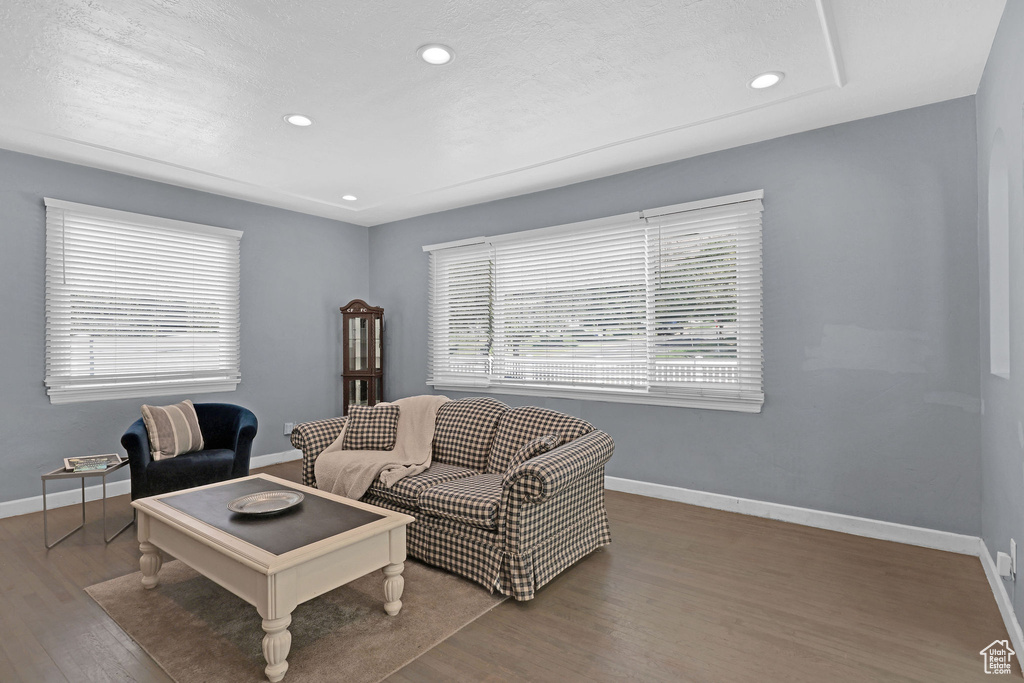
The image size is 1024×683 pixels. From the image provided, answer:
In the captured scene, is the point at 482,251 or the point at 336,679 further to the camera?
the point at 482,251

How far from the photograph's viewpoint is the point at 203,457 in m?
3.87

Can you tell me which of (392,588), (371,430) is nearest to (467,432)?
(371,430)

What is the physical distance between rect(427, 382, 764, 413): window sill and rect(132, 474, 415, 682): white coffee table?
2.51 m

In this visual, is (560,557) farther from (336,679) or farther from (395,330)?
(395,330)

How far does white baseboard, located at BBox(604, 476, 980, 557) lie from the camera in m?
3.19

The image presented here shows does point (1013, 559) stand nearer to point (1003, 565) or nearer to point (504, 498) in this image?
point (1003, 565)

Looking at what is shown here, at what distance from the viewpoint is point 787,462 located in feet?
12.3

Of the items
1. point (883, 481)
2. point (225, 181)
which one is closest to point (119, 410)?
point (225, 181)

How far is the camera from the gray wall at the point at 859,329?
3.19 m

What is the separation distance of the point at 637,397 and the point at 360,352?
3291mm

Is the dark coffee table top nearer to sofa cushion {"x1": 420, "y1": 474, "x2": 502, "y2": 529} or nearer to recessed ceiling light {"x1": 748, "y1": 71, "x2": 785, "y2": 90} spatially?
sofa cushion {"x1": 420, "y1": 474, "x2": 502, "y2": 529}

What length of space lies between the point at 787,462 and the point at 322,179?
4.44 metres

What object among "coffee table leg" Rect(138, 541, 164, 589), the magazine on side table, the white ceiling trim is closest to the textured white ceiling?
the white ceiling trim

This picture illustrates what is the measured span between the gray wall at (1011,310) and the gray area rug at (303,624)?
243 cm
